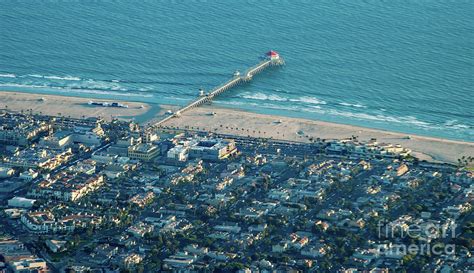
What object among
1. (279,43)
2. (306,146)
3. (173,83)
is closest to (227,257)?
(306,146)

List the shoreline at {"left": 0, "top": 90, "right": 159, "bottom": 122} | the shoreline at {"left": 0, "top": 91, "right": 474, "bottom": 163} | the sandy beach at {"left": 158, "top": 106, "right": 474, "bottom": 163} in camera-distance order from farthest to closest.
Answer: the shoreline at {"left": 0, "top": 90, "right": 159, "bottom": 122} < the shoreline at {"left": 0, "top": 91, "right": 474, "bottom": 163} < the sandy beach at {"left": 158, "top": 106, "right": 474, "bottom": 163}

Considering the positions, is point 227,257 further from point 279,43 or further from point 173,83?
point 279,43

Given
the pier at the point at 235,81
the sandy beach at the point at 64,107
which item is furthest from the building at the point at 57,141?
the sandy beach at the point at 64,107

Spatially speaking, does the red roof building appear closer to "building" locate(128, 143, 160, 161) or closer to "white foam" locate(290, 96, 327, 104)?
"white foam" locate(290, 96, 327, 104)

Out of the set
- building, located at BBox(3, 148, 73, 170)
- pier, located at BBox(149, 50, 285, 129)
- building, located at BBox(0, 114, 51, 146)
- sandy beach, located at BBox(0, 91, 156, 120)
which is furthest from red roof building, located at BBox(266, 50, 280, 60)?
building, located at BBox(3, 148, 73, 170)

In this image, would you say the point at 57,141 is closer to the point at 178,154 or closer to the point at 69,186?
the point at 178,154

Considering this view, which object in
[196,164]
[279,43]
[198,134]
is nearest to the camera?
[196,164]

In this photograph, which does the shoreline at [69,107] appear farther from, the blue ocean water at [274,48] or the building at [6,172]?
the building at [6,172]
